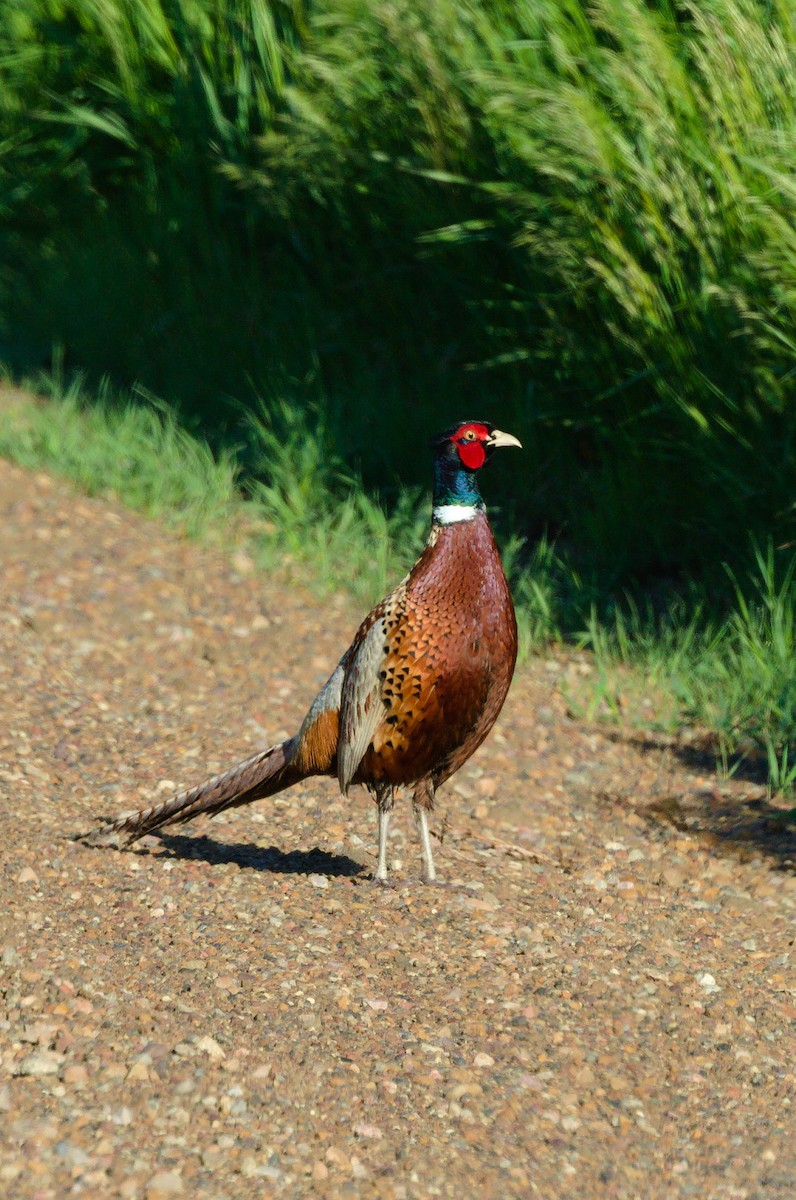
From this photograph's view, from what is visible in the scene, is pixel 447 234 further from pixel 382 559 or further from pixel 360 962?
pixel 360 962

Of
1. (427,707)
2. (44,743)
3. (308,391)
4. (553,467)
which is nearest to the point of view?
(427,707)

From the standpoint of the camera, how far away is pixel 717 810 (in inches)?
188

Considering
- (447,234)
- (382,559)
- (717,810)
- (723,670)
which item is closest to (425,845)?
(717,810)

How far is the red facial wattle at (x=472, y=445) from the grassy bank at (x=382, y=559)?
1471 millimetres

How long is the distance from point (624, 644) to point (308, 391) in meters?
2.19

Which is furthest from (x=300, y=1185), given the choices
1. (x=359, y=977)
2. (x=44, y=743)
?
(x=44, y=743)

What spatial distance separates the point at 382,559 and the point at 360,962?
107 inches

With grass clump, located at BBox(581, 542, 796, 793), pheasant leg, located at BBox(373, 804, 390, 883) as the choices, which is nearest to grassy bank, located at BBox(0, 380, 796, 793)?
grass clump, located at BBox(581, 542, 796, 793)

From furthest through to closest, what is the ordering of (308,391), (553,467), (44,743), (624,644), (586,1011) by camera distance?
(308,391)
(553,467)
(624,644)
(44,743)
(586,1011)

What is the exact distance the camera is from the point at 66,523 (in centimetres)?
648

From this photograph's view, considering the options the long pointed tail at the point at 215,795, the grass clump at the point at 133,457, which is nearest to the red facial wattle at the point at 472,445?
the long pointed tail at the point at 215,795

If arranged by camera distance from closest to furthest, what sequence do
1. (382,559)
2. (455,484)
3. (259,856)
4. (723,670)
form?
1. (455,484)
2. (259,856)
3. (723,670)
4. (382,559)

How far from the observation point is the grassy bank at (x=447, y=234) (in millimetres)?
5258

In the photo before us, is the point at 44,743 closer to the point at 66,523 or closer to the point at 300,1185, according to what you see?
the point at 66,523
